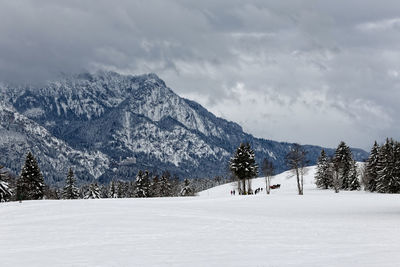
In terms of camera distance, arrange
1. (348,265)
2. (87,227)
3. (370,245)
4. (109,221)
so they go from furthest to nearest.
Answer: (109,221), (87,227), (370,245), (348,265)

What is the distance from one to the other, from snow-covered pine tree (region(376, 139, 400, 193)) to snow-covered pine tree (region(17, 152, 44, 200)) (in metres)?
67.0

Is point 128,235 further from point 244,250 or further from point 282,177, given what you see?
point 282,177

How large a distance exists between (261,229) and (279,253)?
731 cm

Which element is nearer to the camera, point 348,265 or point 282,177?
point 348,265

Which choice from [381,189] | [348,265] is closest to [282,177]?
[381,189]

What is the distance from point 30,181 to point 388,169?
69.9 metres

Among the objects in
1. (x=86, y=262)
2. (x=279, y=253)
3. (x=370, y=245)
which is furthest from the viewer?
(x=370, y=245)

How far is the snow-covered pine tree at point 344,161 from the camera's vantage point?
93.9 meters

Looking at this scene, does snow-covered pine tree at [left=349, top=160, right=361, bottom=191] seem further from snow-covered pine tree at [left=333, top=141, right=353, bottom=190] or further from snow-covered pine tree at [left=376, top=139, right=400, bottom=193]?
snow-covered pine tree at [left=376, top=139, right=400, bottom=193]

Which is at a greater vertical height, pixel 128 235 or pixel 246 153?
pixel 246 153

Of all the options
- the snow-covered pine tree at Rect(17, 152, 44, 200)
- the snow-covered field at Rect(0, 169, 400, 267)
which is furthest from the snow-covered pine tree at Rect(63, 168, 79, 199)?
the snow-covered field at Rect(0, 169, 400, 267)

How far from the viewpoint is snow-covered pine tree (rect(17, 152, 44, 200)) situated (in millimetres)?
75312

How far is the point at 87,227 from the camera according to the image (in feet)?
76.3

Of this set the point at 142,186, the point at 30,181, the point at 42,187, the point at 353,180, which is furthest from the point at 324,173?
the point at 30,181
